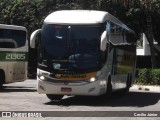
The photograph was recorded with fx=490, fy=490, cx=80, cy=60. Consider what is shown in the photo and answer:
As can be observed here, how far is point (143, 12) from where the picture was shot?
3562 centimetres

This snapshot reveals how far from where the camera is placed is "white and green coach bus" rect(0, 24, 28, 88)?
24.3 metres

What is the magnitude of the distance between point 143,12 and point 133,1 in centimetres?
254

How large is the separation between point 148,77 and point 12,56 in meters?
11.1

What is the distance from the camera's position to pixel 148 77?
1273 inches

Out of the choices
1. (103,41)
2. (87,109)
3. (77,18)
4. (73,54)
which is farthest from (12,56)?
(87,109)

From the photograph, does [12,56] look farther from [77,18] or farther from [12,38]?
[77,18]

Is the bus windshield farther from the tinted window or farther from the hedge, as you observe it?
the hedge

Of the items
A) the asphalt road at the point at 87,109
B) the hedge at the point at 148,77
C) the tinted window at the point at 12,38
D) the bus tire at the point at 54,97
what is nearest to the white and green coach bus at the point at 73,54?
the asphalt road at the point at 87,109

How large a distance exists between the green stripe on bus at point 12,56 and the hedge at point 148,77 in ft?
32.4

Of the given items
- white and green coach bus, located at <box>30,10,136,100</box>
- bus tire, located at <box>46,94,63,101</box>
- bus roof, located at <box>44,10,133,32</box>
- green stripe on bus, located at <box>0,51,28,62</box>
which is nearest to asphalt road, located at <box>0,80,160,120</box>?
bus tire, located at <box>46,94,63,101</box>

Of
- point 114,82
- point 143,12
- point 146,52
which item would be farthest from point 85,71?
point 146,52

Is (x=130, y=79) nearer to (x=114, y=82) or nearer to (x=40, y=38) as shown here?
(x=114, y=82)

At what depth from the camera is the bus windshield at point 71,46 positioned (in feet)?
57.8

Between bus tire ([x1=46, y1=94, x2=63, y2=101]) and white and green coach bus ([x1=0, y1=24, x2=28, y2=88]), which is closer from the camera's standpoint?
bus tire ([x1=46, y1=94, x2=63, y2=101])
